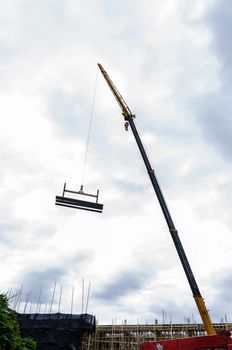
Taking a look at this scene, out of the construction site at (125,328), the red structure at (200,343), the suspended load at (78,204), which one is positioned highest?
the suspended load at (78,204)

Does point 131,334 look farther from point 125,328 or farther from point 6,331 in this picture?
point 6,331

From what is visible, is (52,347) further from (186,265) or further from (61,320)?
(186,265)

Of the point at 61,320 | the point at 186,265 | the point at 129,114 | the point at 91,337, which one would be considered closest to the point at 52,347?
the point at 61,320

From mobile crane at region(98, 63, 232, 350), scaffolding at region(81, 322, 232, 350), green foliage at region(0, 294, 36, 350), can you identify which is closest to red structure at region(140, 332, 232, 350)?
mobile crane at region(98, 63, 232, 350)

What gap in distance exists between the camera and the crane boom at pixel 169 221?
48.5 feet

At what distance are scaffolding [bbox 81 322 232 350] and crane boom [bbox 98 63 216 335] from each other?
13.4m

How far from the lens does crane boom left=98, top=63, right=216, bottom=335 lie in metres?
14.8

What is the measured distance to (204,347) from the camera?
12594 millimetres

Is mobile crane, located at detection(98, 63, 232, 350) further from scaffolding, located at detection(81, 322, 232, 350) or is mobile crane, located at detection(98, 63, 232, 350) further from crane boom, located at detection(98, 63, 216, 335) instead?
scaffolding, located at detection(81, 322, 232, 350)

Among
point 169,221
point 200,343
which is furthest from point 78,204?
point 200,343

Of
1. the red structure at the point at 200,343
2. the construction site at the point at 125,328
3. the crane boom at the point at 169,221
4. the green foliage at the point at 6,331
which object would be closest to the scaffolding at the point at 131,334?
the construction site at the point at 125,328

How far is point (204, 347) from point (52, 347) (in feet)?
52.1

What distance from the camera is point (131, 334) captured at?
97.6ft

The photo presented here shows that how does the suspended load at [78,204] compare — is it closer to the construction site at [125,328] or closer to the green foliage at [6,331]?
the construction site at [125,328]
